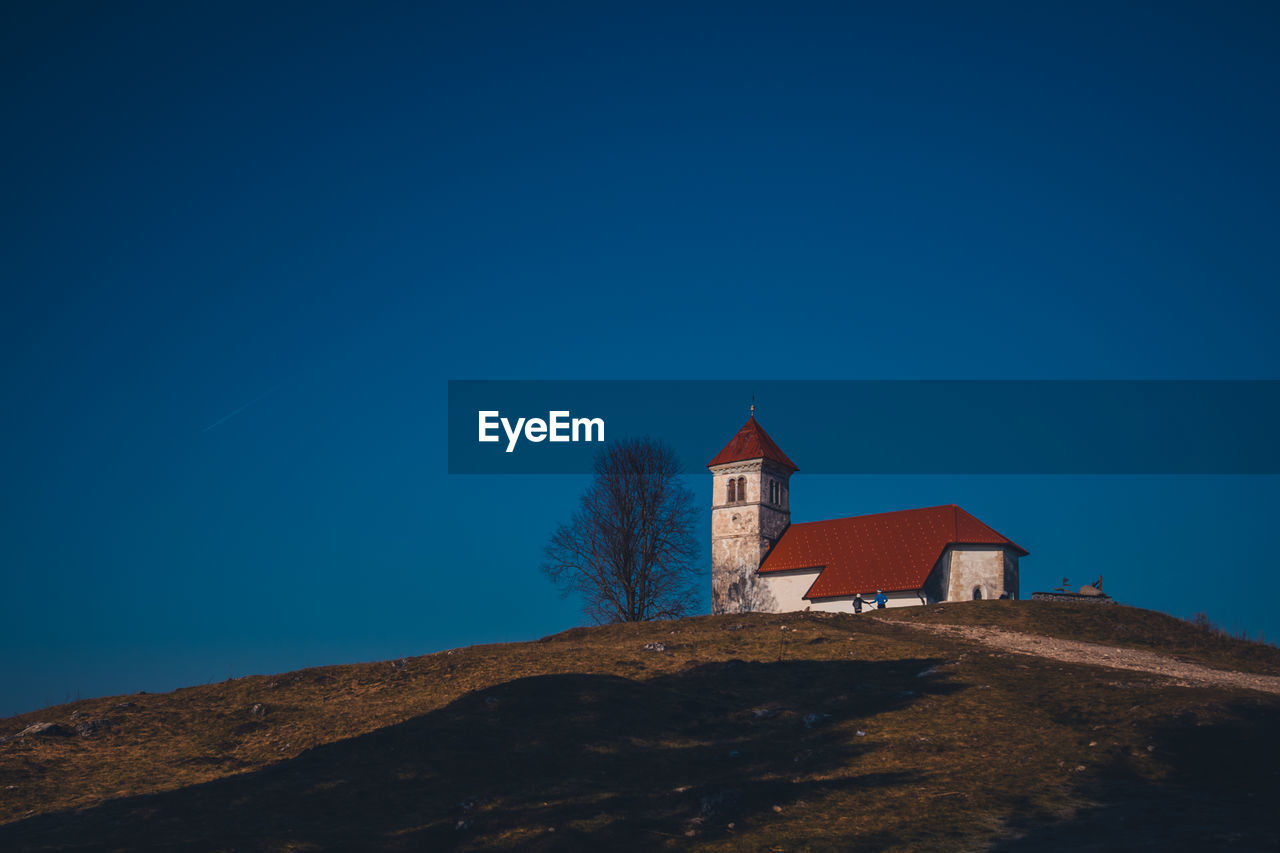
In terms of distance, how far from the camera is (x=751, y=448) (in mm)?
60312

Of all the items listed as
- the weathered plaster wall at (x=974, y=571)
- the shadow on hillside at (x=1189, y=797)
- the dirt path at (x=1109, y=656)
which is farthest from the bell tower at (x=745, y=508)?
the shadow on hillside at (x=1189, y=797)

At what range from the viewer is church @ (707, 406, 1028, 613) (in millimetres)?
50125

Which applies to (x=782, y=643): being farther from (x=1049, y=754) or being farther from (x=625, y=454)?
(x=625, y=454)

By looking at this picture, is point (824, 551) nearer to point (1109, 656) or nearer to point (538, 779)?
point (1109, 656)

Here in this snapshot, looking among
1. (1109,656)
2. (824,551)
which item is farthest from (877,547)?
(1109,656)

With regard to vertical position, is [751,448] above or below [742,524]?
above

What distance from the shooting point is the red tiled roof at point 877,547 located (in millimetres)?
50406

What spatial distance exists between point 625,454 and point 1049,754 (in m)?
39.5

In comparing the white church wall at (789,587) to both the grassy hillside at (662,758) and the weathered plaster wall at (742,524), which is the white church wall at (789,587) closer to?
the weathered plaster wall at (742,524)

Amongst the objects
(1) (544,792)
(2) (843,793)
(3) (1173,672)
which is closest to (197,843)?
(1) (544,792)

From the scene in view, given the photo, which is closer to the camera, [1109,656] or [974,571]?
[1109,656]

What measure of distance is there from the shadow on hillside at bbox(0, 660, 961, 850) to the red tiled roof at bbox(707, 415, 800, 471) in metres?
39.2

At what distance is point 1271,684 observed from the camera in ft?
75.3

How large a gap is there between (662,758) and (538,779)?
2.43 m
